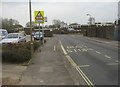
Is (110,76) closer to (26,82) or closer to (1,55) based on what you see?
(26,82)

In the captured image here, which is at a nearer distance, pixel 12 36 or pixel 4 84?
pixel 4 84

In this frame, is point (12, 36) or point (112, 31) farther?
point (112, 31)

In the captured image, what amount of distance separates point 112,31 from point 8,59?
38.0 m

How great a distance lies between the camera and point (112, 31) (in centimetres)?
5456

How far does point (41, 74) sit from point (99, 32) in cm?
5562

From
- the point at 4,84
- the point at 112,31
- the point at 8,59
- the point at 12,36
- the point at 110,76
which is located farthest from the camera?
the point at 112,31

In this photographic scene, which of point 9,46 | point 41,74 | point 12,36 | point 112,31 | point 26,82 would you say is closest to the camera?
point 26,82

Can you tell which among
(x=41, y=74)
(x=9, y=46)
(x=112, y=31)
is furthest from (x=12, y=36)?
(x=112, y=31)

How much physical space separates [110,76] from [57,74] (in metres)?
2.36

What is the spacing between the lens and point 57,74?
46.8 feet

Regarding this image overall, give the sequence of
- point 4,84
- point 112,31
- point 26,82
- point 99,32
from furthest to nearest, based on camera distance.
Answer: point 99,32 < point 112,31 < point 26,82 < point 4,84

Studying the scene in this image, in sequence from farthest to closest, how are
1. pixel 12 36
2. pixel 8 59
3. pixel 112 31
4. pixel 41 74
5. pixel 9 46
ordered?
pixel 112 31 < pixel 12 36 < pixel 9 46 < pixel 8 59 < pixel 41 74

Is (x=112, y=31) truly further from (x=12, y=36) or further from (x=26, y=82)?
(x=26, y=82)

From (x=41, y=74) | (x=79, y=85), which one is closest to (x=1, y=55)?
(x=41, y=74)
